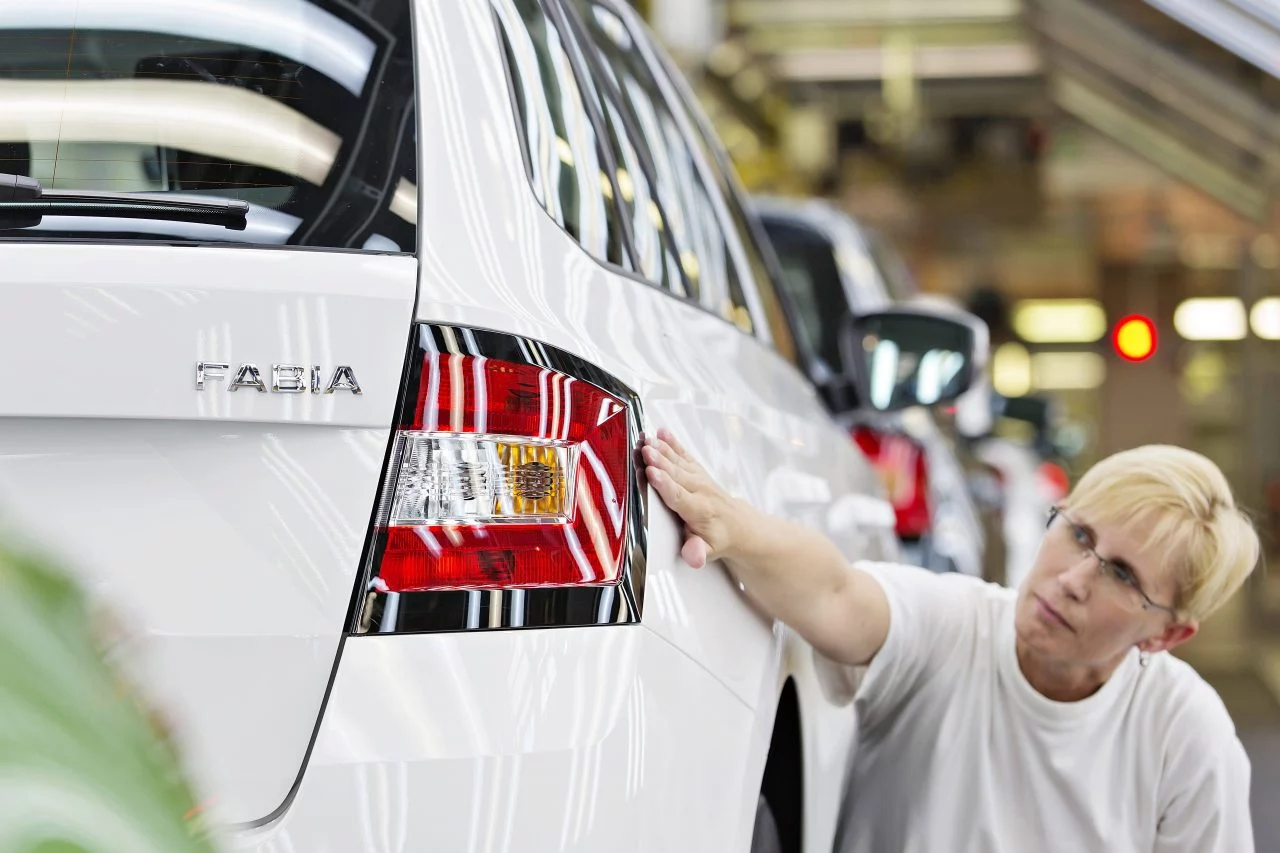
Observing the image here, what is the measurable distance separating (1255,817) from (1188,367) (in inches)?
745

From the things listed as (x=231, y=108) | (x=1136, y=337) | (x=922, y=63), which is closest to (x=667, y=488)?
(x=231, y=108)

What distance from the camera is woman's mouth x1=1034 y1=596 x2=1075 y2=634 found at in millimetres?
2377

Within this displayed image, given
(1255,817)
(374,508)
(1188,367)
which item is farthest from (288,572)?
(1188,367)

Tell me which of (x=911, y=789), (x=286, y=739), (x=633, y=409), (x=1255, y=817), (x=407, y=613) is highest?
(x=633, y=409)

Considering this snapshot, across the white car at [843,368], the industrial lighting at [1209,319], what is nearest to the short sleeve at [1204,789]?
the white car at [843,368]

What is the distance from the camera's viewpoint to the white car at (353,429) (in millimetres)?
1329

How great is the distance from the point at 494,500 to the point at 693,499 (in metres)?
0.29

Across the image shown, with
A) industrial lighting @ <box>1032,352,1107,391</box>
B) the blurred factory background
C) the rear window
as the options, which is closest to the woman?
the rear window

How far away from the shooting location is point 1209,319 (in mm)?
22516

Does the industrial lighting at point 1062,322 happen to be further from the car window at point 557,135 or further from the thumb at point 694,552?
the thumb at point 694,552

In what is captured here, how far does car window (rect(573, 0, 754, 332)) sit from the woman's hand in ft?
1.73

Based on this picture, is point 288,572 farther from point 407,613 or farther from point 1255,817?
point 1255,817

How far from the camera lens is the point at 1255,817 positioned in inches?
192

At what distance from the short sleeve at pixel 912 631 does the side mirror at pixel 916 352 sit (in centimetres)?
61
